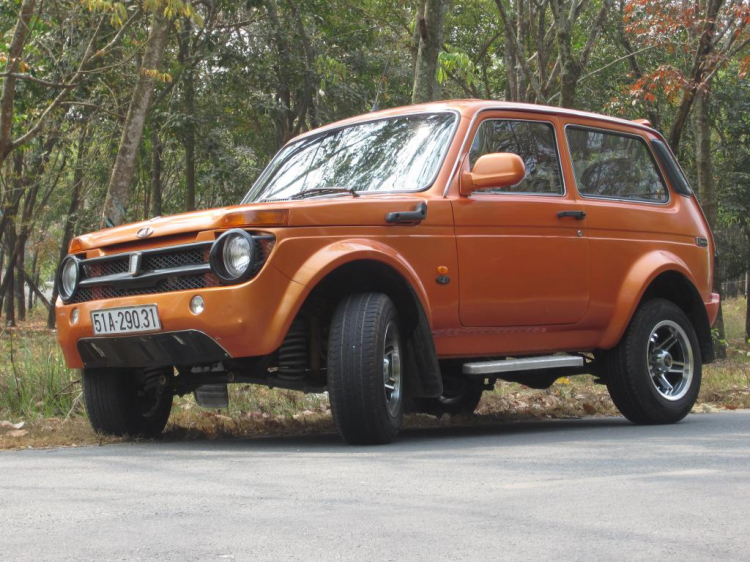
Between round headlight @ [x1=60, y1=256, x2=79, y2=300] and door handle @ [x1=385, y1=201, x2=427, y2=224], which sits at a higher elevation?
door handle @ [x1=385, y1=201, x2=427, y2=224]

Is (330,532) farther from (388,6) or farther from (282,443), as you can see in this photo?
(388,6)

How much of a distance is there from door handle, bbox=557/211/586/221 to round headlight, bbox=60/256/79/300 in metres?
3.01

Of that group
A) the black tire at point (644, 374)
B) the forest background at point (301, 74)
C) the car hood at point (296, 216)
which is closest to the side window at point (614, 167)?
the black tire at point (644, 374)

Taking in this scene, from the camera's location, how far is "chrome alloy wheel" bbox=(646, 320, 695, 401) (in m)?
7.67

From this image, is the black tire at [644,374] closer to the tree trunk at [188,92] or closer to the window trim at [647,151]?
the window trim at [647,151]

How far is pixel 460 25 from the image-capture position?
29.6 m

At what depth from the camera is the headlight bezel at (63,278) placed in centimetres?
650

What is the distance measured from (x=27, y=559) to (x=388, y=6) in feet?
78.2

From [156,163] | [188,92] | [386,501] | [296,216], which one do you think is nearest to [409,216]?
[296,216]

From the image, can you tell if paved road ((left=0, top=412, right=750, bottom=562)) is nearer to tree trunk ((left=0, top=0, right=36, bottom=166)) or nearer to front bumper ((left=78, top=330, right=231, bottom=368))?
front bumper ((left=78, top=330, right=231, bottom=368))

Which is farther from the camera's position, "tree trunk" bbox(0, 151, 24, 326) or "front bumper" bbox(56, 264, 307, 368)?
"tree trunk" bbox(0, 151, 24, 326)

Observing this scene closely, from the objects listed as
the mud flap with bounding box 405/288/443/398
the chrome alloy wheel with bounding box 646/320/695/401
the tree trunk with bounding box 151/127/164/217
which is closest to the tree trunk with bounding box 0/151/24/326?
the tree trunk with bounding box 151/127/164/217

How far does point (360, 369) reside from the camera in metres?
5.72

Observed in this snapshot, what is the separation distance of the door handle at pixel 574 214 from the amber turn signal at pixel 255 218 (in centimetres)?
214
